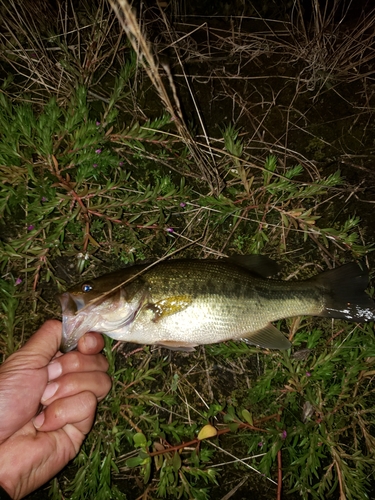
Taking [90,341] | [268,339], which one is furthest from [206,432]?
[90,341]

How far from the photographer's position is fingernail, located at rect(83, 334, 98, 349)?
3.18 meters

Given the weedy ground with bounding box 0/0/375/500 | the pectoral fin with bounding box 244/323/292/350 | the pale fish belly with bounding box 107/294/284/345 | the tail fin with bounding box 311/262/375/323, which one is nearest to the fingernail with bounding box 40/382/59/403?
the weedy ground with bounding box 0/0/375/500

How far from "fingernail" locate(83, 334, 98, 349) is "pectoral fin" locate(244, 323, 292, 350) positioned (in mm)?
1377

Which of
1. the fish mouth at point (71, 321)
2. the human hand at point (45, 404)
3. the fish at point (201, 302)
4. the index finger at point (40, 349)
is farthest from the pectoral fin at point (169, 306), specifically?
the index finger at point (40, 349)

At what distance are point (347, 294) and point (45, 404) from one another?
293 centimetres

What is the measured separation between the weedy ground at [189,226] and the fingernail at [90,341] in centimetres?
28

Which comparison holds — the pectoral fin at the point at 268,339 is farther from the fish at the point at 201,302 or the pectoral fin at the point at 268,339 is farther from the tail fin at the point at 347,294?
the tail fin at the point at 347,294

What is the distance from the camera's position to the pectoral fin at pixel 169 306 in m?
3.07

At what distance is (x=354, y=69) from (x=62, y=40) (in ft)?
11.3

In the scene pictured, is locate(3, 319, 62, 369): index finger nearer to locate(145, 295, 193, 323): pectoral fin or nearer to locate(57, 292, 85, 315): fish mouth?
locate(57, 292, 85, 315): fish mouth

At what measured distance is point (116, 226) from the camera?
3.66m

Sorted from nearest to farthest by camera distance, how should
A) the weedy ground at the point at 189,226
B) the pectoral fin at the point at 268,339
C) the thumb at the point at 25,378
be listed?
the thumb at the point at 25,378 < the pectoral fin at the point at 268,339 < the weedy ground at the point at 189,226

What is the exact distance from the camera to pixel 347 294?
11.0 feet

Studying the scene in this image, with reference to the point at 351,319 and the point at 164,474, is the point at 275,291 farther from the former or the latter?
the point at 164,474
